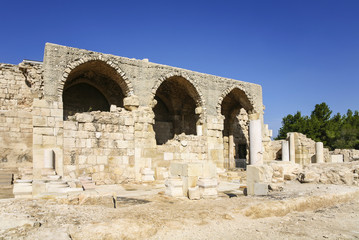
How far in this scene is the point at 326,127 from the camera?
29359mm

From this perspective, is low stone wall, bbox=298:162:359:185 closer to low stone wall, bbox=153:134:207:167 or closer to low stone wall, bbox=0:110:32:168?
low stone wall, bbox=153:134:207:167

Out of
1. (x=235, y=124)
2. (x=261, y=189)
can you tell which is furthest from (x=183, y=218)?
(x=235, y=124)

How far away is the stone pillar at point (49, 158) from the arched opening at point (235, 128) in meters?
9.16

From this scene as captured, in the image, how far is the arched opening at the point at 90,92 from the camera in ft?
41.8

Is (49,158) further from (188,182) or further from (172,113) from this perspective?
(172,113)

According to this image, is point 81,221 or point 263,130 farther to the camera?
point 263,130

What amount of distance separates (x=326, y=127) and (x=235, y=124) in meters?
15.1

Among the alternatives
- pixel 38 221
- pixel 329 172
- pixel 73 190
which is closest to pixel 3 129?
pixel 73 190

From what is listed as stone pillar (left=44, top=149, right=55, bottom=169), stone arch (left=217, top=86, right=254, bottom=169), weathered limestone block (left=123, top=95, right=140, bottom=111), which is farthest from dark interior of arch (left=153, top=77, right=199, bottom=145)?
stone pillar (left=44, top=149, right=55, bottom=169)

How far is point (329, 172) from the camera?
26.2ft

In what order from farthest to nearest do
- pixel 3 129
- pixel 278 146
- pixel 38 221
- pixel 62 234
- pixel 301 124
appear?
pixel 301 124
pixel 278 146
pixel 3 129
pixel 38 221
pixel 62 234

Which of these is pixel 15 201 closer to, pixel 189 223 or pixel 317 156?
pixel 189 223

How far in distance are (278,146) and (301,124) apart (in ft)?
37.4

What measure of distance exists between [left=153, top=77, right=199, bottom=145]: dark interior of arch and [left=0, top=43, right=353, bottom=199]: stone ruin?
5.4 inches
